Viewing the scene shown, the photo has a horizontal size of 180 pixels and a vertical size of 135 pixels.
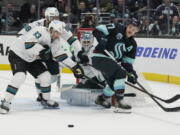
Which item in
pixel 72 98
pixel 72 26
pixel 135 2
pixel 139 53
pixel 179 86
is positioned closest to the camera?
pixel 72 98

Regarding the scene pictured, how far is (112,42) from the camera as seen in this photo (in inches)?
201

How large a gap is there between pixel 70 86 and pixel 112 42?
33.4 inches

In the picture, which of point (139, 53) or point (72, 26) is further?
point (72, 26)

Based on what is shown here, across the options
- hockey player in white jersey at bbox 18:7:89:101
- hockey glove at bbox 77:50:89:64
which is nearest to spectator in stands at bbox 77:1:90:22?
hockey player in white jersey at bbox 18:7:89:101

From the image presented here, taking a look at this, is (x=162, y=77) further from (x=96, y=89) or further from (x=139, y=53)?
(x=96, y=89)

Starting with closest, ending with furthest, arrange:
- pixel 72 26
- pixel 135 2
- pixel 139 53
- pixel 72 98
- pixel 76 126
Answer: pixel 76 126 < pixel 72 98 < pixel 139 53 < pixel 135 2 < pixel 72 26

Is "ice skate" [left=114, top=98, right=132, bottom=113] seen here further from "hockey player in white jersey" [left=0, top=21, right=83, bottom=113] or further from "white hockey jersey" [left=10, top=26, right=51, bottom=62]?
"white hockey jersey" [left=10, top=26, right=51, bottom=62]

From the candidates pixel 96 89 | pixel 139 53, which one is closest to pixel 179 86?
pixel 139 53

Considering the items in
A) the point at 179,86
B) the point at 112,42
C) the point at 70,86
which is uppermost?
the point at 112,42

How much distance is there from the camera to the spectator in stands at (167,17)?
8309 millimetres

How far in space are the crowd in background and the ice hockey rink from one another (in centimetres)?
278

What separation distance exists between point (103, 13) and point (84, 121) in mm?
5189

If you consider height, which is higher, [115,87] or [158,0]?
[158,0]

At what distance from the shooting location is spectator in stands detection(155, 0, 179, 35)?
8309mm
